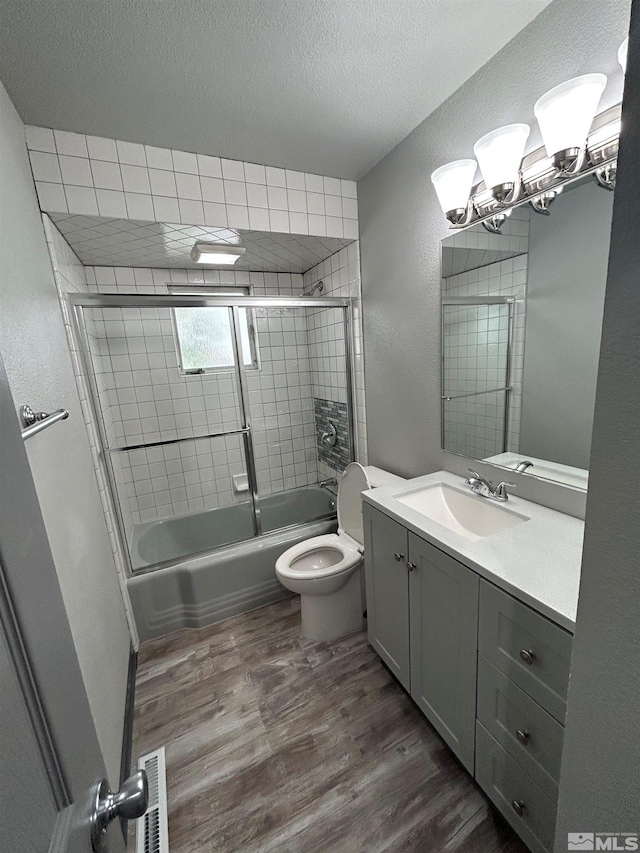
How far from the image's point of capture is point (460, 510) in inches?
61.5

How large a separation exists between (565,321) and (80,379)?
2.08 metres

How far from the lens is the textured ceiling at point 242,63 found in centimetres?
106

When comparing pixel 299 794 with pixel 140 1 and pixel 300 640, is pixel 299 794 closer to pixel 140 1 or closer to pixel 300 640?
pixel 300 640

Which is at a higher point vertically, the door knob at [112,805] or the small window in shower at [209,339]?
the small window in shower at [209,339]

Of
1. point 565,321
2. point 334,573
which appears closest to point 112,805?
point 334,573

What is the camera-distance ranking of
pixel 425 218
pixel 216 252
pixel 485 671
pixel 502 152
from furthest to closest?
pixel 216 252 < pixel 425 218 < pixel 502 152 < pixel 485 671

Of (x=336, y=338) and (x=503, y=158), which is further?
(x=336, y=338)

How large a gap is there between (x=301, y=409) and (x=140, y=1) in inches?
91.2

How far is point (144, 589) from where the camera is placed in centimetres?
196

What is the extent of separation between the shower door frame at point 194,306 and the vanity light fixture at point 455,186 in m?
0.92

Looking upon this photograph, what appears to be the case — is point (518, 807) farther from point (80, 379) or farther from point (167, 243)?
point (167, 243)

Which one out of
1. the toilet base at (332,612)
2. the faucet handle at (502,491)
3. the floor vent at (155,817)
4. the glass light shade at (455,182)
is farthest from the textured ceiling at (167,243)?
the floor vent at (155,817)

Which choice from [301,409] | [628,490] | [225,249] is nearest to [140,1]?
[225,249]

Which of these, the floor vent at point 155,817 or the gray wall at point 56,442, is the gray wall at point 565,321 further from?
the floor vent at point 155,817
